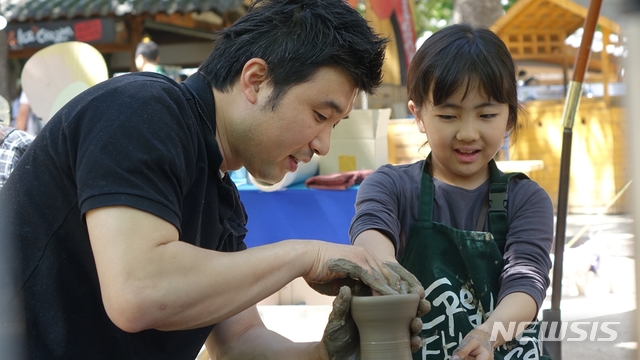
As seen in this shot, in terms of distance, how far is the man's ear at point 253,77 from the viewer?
1.68 m

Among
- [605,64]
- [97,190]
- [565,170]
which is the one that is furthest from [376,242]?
[605,64]

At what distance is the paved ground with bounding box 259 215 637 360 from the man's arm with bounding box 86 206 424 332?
1.79 metres

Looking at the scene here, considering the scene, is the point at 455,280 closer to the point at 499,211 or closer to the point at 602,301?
the point at 499,211

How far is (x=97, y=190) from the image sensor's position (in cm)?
135

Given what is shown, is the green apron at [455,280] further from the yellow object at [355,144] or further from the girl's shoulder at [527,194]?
the yellow object at [355,144]

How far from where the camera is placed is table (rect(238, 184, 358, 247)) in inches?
162

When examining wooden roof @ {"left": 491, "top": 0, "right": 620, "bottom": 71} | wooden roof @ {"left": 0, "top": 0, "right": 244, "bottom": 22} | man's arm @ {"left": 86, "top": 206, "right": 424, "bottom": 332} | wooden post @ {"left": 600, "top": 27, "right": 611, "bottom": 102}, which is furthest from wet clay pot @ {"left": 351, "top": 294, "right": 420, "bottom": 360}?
wooden roof @ {"left": 491, "top": 0, "right": 620, "bottom": 71}

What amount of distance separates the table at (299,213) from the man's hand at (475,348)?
2.30m

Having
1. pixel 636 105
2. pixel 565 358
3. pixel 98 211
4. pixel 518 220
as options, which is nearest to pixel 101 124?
pixel 98 211

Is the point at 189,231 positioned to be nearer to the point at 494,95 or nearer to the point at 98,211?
the point at 98,211

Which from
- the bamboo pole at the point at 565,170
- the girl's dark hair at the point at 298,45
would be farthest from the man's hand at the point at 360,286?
the bamboo pole at the point at 565,170

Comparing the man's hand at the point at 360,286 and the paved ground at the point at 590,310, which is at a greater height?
the man's hand at the point at 360,286

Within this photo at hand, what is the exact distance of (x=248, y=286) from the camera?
143 cm

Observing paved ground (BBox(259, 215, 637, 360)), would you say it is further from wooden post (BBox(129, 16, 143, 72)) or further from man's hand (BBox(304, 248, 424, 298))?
wooden post (BBox(129, 16, 143, 72))
